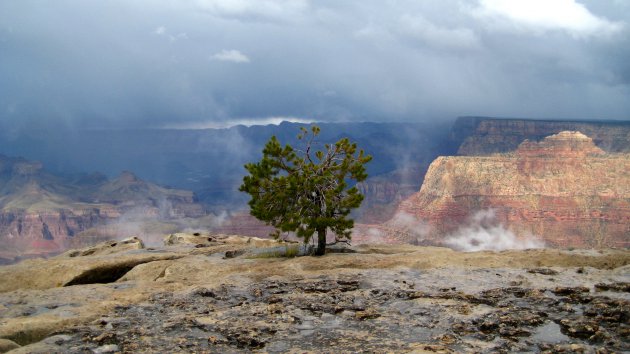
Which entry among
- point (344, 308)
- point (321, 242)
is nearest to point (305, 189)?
point (321, 242)

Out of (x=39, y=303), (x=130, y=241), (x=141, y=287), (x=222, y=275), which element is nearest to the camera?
(x=39, y=303)

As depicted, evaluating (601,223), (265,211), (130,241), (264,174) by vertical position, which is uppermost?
(264,174)

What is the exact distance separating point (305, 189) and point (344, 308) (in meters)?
13.1

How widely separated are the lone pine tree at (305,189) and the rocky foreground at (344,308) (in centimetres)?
302

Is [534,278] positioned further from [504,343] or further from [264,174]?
[264,174]

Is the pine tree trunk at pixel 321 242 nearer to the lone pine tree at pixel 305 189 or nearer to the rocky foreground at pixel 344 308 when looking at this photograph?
the lone pine tree at pixel 305 189

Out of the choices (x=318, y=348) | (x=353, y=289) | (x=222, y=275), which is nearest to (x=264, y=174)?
(x=222, y=275)

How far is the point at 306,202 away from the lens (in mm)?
28828

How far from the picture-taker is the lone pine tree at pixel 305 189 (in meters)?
28.8

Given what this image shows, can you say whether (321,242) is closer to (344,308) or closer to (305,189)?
(305,189)

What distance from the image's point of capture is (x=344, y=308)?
54.0 feet

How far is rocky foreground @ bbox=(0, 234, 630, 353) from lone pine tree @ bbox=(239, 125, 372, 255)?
9.90ft

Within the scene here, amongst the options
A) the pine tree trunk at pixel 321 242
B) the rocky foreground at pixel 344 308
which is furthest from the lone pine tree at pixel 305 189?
the rocky foreground at pixel 344 308

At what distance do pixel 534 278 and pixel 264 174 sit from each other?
49.8 feet
